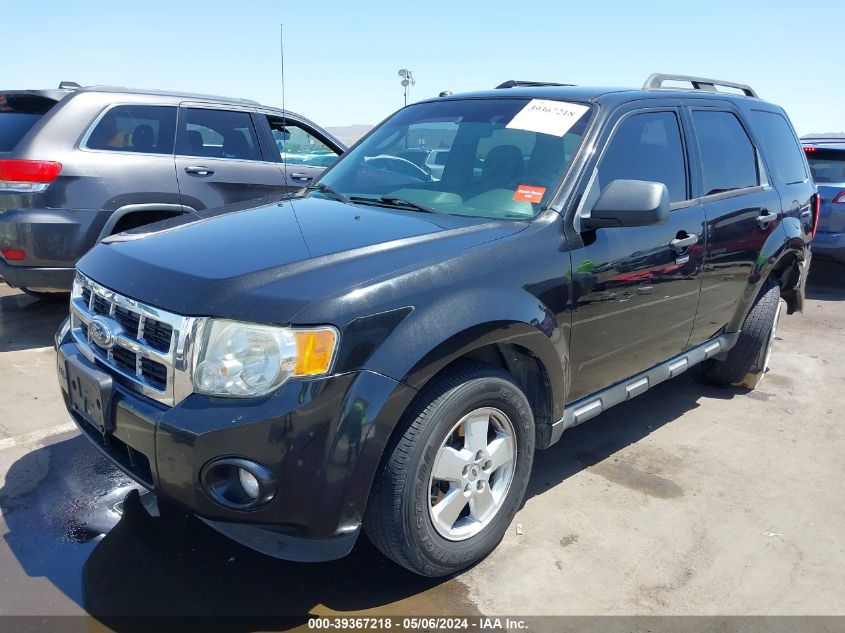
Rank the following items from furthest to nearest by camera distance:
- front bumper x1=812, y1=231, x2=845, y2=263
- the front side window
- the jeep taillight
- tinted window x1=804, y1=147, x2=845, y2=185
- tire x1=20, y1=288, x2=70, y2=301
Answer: tinted window x1=804, y1=147, x2=845, y2=185 → front bumper x1=812, y1=231, x2=845, y2=263 → the front side window → tire x1=20, y1=288, x2=70, y2=301 → the jeep taillight

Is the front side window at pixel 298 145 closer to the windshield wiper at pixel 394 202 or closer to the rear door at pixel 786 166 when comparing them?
the windshield wiper at pixel 394 202

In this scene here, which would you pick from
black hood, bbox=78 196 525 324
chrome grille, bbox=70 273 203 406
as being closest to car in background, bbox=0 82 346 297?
black hood, bbox=78 196 525 324

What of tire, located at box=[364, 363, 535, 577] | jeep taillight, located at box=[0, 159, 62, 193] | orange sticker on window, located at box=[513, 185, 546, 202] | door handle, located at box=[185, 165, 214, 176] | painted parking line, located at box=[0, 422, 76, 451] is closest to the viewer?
tire, located at box=[364, 363, 535, 577]

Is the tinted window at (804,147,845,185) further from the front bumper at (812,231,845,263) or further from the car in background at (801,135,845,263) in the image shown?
the front bumper at (812,231,845,263)

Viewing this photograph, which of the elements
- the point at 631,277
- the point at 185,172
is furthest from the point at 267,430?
the point at 185,172

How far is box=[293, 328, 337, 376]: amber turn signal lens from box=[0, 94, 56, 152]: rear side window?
433 centimetres

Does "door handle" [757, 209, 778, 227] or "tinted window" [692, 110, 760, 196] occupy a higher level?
"tinted window" [692, 110, 760, 196]

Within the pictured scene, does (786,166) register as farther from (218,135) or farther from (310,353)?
(218,135)

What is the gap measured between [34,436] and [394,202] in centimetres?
238

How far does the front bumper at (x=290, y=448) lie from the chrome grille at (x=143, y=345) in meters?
0.07

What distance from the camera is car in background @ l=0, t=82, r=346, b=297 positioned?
16.1 feet

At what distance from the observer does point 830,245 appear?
25.8 ft

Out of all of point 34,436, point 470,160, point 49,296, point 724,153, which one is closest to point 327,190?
point 470,160

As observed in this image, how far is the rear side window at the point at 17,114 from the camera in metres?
5.26
